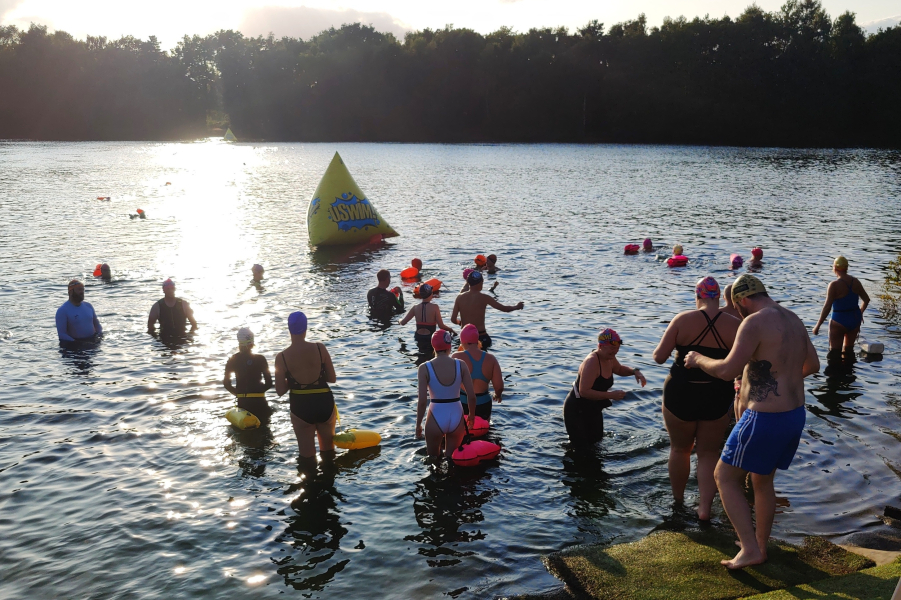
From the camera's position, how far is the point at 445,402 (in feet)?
28.8

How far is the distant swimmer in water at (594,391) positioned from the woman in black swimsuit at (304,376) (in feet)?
10.4

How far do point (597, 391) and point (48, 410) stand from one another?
9.00 m

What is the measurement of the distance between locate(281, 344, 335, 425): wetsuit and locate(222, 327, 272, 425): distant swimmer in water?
1.49 meters

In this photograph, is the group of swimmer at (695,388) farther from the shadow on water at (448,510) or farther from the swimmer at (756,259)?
the swimmer at (756,259)

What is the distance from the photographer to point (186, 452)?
1016cm

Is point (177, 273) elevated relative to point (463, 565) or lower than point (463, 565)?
elevated

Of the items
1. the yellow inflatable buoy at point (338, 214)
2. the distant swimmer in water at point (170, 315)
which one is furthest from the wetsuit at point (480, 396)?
the yellow inflatable buoy at point (338, 214)

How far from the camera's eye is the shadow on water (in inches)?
299

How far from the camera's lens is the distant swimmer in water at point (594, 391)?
8680mm

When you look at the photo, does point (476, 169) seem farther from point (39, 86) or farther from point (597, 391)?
point (39, 86)

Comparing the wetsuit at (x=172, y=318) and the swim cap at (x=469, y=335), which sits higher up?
the swim cap at (x=469, y=335)

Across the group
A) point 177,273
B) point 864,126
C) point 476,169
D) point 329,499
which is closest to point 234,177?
point 476,169

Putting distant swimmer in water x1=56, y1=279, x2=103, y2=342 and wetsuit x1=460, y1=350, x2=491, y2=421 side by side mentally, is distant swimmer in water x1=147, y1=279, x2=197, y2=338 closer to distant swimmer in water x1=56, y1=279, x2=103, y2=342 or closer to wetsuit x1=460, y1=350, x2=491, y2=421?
distant swimmer in water x1=56, y1=279, x2=103, y2=342

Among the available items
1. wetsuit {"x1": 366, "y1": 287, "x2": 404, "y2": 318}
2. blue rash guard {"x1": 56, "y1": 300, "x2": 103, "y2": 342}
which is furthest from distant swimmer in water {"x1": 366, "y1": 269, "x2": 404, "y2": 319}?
blue rash guard {"x1": 56, "y1": 300, "x2": 103, "y2": 342}
